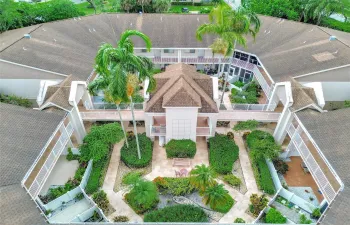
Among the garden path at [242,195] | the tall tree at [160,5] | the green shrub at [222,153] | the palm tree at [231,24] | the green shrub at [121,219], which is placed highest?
the palm tree at [231,24]

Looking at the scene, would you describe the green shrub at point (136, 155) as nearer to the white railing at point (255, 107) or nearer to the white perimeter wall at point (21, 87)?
the white railing at point (255, 107)

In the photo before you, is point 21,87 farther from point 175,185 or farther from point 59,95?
point 175,185

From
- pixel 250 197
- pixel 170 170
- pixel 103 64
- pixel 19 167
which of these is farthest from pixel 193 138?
pixel 19 167

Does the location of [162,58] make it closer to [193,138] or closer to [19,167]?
[193,138]

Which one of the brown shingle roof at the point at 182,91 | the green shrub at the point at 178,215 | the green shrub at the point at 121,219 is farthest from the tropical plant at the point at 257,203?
the green shrub at the point at 121,219

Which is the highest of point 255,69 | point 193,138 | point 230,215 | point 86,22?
point 86,22

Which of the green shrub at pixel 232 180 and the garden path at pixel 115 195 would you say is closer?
the garden path at pixel 115 195
